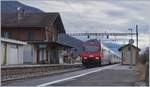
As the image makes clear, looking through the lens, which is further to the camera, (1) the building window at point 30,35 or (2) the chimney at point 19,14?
(2) the chimney at point 19,14

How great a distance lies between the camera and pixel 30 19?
225 feet

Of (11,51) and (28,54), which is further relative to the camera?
(28,54)

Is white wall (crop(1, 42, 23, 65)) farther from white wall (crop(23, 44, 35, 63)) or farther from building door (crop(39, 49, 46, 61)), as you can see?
building door (crop(39, 49, 46, 61))

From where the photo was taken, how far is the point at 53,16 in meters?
67.8

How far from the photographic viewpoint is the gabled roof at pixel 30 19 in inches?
2608

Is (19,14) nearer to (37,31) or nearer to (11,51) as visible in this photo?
(37,31)

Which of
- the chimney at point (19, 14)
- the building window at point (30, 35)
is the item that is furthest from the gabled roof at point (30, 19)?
the building window at point (30, 35)

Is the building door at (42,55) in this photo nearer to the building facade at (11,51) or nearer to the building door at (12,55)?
the building facade at (11,51)

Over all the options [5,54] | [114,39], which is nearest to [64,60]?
[114,39]

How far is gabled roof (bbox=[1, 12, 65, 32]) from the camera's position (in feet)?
217

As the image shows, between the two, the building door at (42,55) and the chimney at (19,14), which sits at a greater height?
the chimney at (19,14)

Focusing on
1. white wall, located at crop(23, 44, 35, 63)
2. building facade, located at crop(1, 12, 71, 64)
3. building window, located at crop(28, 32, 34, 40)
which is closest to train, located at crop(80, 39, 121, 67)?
white wall, located at crop(23, 44, 35, 63)

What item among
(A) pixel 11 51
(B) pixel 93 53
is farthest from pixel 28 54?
(B) pixel 93 53

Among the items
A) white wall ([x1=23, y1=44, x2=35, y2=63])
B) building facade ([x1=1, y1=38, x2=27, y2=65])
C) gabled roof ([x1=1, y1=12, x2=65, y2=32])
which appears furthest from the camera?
gabled roof ([x1=1, y1=12, x2=65, y2=32])
